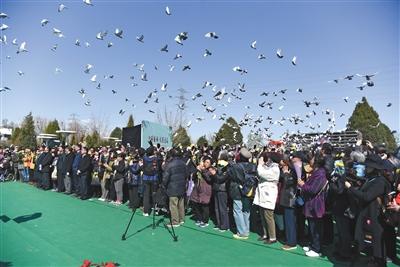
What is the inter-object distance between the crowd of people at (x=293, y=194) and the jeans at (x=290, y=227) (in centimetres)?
2

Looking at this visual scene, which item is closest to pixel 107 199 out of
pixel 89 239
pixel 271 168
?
pixel 89 239

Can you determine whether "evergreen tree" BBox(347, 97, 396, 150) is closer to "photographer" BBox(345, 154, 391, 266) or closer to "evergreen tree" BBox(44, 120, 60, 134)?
"photographer" BBox(345, 154, 391, 266)

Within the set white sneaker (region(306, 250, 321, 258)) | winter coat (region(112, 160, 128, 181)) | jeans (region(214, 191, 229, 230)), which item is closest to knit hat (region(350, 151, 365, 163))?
white sneaker (region(306, 250, 321, 258))

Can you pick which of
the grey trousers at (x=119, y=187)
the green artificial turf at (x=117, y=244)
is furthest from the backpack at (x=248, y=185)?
the grey trousers at (x=119, y=187)

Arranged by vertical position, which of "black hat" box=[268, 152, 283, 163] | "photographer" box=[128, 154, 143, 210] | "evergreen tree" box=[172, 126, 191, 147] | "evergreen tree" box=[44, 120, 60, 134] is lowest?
"photographer" box=[128, 154, 143, 210]

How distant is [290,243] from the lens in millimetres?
6434

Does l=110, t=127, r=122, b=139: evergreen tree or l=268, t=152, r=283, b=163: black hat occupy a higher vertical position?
l=110, t=127, r=122, b=139: evergreen tree

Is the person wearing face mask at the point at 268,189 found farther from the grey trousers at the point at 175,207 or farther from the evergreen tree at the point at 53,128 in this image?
the evergreen tree at the point at 53,128

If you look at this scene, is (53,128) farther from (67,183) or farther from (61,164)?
(67,183)

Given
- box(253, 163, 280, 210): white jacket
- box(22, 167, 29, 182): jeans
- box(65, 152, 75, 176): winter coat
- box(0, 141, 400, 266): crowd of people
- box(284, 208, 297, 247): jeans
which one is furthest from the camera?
box(22, 167, 29, 182): jeans

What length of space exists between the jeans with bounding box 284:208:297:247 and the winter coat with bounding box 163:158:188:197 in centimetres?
265

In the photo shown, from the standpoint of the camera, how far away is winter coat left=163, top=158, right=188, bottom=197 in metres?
8.02

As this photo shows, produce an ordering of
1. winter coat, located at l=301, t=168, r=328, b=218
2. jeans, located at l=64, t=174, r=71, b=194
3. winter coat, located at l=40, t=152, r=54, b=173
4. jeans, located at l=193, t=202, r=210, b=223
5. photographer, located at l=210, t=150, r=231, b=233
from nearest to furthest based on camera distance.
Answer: winter coat, located at l=301, t=168, r=328, b=218 < photographer, located at l=210, t=150, r=231, b=233 < jeans, located at l=193, t=202, r=210, b=223 < jeans, located at l=64, t=174, r=71, b=194 < winter coat, located at l=40, t=152, r=54, b=173

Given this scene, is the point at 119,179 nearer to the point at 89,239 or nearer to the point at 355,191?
the point at 89,239
